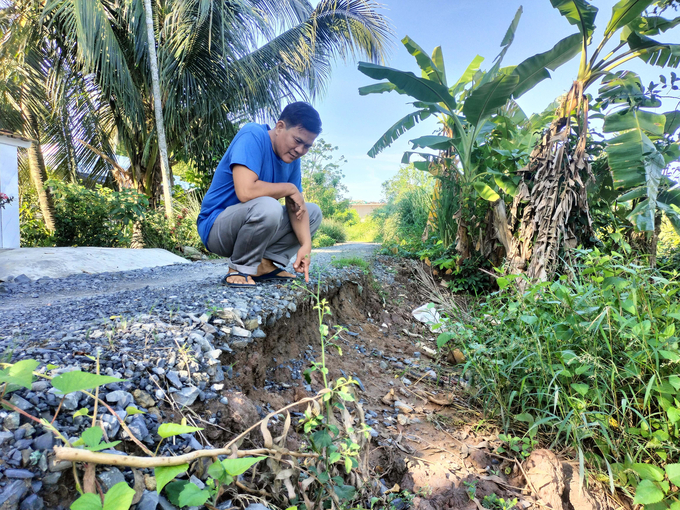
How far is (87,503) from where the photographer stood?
0.58 m

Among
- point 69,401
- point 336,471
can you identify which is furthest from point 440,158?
point 69,401

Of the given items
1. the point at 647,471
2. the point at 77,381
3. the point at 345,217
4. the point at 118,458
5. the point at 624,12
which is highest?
the point at 624,12

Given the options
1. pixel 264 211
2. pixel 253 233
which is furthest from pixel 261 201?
pixel 253 233

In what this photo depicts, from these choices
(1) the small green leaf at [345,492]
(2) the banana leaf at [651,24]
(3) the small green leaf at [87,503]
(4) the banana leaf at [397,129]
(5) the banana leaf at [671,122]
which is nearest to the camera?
(3) the small green leaf at [87,503]

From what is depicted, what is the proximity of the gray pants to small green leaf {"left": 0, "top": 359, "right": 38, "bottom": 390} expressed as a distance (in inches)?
61.4

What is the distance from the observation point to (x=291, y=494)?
3.07 feet

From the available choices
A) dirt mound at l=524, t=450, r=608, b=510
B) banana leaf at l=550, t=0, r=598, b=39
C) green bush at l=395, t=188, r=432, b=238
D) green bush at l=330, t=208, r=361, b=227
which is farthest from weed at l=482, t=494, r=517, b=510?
green bush at l=330, t=208, r=361, b=227

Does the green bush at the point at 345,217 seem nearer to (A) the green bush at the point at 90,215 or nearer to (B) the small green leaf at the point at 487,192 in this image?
(A) the green bush at the point at 90,215

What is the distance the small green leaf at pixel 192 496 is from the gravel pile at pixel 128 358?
142mm

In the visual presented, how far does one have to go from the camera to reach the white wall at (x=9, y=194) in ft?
21.9

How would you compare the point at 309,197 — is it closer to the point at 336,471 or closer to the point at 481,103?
the point at 481,103

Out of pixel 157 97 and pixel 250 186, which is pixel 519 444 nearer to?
pixel 250 186

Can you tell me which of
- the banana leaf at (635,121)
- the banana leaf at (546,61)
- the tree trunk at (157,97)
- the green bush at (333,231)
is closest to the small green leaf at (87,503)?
the banana leaf at (546,61)

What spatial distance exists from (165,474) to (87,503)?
125 millimetres
